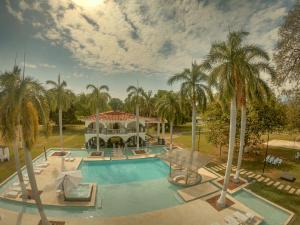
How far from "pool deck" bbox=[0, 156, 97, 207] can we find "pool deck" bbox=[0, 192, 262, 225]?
199cm

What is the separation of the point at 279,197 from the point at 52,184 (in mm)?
20750

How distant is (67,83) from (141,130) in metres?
15.1

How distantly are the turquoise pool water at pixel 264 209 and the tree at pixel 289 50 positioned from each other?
9.70 m

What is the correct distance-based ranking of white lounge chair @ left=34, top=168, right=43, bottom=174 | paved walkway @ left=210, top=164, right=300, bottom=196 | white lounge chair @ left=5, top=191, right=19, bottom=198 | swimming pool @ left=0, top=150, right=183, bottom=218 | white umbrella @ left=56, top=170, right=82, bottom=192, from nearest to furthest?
swimming pool @ left=0, top=150, right=183, bottom=218, white umbrella @ left=56, top=170, right=82, bottom=192, white lounge chair @ left=5, top=191, right=19, bottom=198, paved walkway @ left=210, top=164, right=300, bottom=196, white lounge chair @ left=34, top=168, right=43, bottom=174

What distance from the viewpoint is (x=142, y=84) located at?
32375 millimetres

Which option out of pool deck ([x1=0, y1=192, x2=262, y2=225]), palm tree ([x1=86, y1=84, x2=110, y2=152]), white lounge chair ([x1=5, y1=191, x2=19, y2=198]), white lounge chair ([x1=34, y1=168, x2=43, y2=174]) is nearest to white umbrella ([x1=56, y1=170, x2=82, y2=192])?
pool deck ([x1=0, y1=192, x2=262, y2=225])

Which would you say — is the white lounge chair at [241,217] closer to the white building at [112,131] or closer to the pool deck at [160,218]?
the pool deck at [160,218]

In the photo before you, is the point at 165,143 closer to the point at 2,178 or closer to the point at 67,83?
the point at 67,83

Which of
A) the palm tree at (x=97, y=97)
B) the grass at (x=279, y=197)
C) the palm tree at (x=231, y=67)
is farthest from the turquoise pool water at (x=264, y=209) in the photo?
the palm tree at (x=97, y=97)

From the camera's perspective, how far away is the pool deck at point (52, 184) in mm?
16070

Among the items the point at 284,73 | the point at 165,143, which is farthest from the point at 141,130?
the point at 284,73

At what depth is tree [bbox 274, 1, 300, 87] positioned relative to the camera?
13461 millimetres

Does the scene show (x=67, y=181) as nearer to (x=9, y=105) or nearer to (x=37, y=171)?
(x=37, y=171)

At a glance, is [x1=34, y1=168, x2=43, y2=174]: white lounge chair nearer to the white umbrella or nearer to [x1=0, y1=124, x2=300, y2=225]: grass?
[x1=0, y1=124, x2=300, y2=225]: grass
